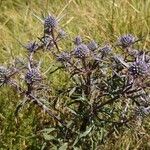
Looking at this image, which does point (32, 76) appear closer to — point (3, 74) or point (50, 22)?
point (3, 74)

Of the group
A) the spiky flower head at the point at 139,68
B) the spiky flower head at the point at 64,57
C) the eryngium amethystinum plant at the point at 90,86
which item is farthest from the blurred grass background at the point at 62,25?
the spiky flower head at the point at 139,68

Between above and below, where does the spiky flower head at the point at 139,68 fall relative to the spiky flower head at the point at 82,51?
below

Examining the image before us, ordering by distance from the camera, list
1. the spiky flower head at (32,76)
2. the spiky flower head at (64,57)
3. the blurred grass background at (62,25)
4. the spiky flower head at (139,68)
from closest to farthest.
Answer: the spiky flower head at (139,68)
the spiky flower head at (32,76)
the spiky flower head at (64,57)
the blurred grass background at (62,25)

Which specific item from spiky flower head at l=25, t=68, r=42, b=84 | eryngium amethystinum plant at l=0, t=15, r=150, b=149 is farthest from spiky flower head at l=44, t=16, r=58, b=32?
spiky flower head at l=25, t=68, r=42, b=84

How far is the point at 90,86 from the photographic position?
84.0 inches

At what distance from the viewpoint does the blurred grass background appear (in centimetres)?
260

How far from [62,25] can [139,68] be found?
2266 mm

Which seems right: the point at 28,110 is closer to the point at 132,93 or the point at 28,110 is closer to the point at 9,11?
the point at 132,93

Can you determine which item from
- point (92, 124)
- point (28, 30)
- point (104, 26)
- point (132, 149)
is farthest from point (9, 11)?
point (92, 124)

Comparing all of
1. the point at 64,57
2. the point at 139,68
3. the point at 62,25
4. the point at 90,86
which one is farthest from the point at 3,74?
the point at 62,25

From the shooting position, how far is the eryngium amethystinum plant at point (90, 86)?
1.99 meters

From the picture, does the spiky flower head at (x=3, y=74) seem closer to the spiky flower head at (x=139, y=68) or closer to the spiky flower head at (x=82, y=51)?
the spiky flower head at (x=82, y=51)

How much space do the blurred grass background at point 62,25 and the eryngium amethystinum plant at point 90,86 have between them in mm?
311

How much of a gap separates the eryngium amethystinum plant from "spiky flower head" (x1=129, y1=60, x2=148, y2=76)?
4cm
